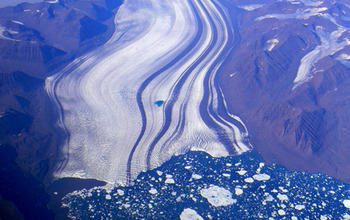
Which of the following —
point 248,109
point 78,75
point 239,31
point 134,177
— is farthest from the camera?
point 239,31

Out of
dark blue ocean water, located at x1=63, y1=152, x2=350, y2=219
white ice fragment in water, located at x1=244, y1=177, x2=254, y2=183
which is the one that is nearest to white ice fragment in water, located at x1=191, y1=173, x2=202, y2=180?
dark blue ocean water, located at x1=63, y1=152, x2=350, y2=219

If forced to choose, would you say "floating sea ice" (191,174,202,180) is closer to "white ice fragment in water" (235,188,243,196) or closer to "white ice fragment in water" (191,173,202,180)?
"white ice fragment in water" (191,173,202,180)

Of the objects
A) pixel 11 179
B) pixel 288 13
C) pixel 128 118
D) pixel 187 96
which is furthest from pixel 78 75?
pixel 288 13

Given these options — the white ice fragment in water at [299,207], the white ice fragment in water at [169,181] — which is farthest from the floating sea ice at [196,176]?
the white ice fragment in water at [299,207]

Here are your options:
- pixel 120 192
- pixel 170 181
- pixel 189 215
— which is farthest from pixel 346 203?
pixel 120 192

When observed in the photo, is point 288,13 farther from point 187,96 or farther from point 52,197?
point 52,197
